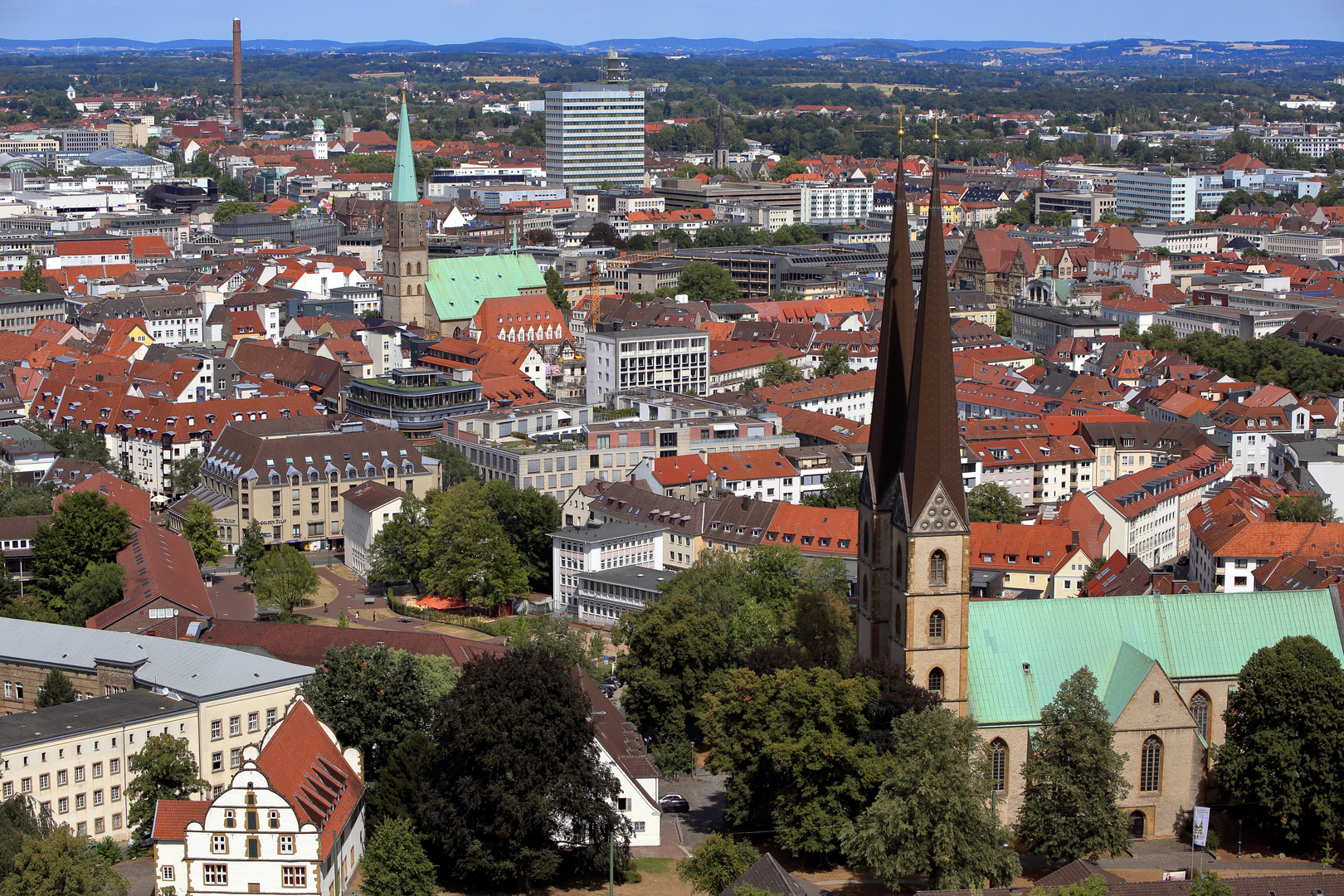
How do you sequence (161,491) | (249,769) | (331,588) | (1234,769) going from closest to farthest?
(249,769) → (1234,769) → (331,588) → (161,491)

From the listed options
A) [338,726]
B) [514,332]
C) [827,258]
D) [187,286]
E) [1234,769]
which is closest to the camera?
[1234,769]

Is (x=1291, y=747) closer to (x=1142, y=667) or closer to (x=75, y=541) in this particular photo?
(x=1142, y=667)

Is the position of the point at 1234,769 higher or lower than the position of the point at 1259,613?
lower

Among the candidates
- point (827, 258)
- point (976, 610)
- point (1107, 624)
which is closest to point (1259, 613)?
point (1107, 624)

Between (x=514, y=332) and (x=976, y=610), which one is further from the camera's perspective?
(x=514, y=332)

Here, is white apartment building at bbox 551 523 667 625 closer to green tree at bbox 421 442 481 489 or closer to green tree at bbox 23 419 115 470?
green tree at bbox 421 442 481 489

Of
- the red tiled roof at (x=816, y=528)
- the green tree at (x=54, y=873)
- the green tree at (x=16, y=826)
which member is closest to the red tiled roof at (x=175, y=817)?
the green tree at (x=54, y=873)

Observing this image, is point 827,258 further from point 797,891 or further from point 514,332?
point 797,891
